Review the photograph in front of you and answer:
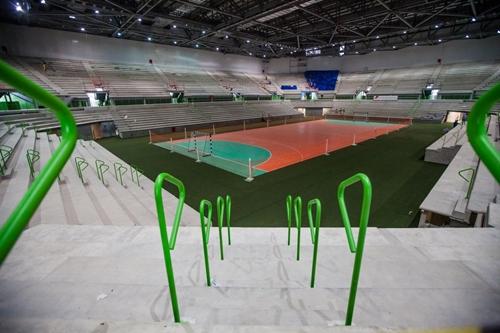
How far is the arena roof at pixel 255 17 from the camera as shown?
55.9ft

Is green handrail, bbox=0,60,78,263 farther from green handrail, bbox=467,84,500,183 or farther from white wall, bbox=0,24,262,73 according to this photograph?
white wall, bbox=0,24,262,73

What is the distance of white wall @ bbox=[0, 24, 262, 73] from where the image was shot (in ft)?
70.1

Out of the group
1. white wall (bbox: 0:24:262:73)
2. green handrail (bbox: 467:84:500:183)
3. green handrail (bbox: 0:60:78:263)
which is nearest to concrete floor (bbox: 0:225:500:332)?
green handrail (bbox: 0:60:78:263)

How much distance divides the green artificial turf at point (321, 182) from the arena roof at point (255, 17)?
36.0ft

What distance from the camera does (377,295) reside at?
1.99 meters

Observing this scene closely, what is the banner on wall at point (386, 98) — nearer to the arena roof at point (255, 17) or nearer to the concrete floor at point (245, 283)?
the arena roof at point (255, 17)

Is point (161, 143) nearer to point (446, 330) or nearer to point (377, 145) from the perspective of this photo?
point (377, 145)

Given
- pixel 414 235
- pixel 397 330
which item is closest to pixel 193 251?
pixel 397 330

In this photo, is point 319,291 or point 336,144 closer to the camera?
point 319,291

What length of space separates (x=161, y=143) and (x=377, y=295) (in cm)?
1678

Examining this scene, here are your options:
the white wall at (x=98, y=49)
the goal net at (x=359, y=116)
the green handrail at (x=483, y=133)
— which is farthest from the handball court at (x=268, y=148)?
the white wall at (x=98, y=49)

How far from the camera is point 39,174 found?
0.96 metres

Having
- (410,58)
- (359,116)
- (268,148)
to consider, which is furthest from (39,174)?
(410,58)

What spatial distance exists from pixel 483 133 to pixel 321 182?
8.36 metres
